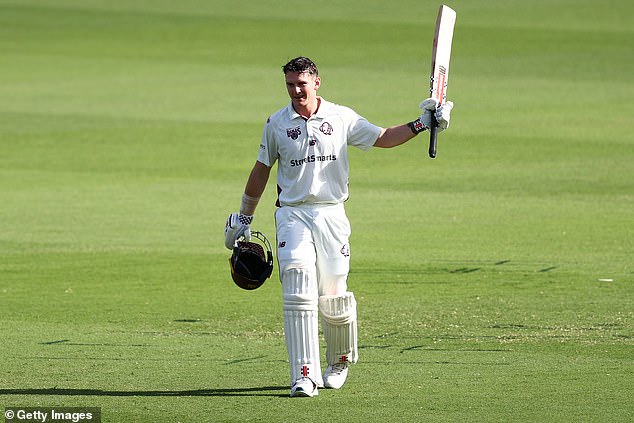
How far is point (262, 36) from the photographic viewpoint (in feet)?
118

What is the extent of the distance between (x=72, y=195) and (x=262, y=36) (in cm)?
1908

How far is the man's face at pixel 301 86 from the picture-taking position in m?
7.82

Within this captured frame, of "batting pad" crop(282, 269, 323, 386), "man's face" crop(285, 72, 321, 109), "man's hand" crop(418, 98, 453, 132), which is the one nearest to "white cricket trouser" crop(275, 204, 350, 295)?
"batting pad" crop(282, 269, 323, 386)

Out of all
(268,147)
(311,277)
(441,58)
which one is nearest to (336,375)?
(311,277)

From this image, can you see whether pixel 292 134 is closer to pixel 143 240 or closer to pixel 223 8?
pixel 143 240

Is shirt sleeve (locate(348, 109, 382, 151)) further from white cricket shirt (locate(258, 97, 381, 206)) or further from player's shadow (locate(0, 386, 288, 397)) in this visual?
player's shadow (locate(0, 386, 288, 397))

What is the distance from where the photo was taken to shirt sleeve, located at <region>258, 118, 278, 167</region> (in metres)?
7.93

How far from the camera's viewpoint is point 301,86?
25.7 ft

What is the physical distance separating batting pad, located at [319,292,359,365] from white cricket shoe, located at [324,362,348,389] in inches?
1.2

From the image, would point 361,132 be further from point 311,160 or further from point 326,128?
point 311,160

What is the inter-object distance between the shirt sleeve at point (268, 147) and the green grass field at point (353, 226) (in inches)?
52.4
